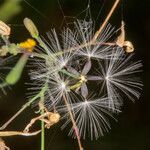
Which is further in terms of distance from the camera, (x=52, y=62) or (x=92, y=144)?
Answer: (x=92, y=144)

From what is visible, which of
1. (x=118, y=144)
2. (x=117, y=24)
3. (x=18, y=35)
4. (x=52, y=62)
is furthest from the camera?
(x=118, y=144)

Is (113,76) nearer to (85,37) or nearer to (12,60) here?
(85,37)

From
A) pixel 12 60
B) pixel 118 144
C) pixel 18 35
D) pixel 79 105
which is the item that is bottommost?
pixel 79 105

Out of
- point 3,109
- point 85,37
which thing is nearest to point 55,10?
point 3,109

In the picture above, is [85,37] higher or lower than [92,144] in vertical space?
lower

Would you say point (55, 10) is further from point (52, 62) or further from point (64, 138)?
point (52, 62)

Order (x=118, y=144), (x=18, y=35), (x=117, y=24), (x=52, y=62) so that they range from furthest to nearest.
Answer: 1. (x=118, y=144)
2. (x=117, y=24)
3. (x=18, y=35)
4. (x=52, y=62)

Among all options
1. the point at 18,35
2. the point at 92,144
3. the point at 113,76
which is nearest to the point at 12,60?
the point at 113,76
